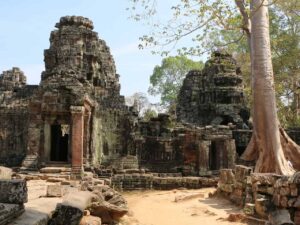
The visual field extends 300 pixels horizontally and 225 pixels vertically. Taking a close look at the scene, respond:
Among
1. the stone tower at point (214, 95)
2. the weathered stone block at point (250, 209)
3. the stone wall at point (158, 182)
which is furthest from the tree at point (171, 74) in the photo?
the weathered stone block at point (250, 209)

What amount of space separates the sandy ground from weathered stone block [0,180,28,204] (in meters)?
4.39

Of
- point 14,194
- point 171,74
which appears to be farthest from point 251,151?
point 171,74

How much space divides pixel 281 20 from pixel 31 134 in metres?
20.3

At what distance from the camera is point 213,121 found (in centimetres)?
2366

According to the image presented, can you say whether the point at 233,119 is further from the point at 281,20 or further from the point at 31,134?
the point at 31,134

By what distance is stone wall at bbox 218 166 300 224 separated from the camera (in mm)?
6668

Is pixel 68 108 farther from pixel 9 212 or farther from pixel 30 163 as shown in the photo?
pixel 9 212

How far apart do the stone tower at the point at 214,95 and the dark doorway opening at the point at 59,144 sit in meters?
8.51

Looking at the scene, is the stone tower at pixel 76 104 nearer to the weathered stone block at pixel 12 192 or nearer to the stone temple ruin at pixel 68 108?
the stone temple ruin at pixel 68 108

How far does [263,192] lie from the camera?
330 inches

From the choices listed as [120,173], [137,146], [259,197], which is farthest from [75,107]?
[259,197]

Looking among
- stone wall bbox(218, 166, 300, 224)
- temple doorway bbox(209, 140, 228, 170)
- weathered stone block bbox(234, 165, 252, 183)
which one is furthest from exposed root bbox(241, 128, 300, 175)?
temple doorway bbox(209, 140, 228, 170)

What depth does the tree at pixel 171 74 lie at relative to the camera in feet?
141

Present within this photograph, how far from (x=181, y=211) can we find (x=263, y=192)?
9.39 feet
